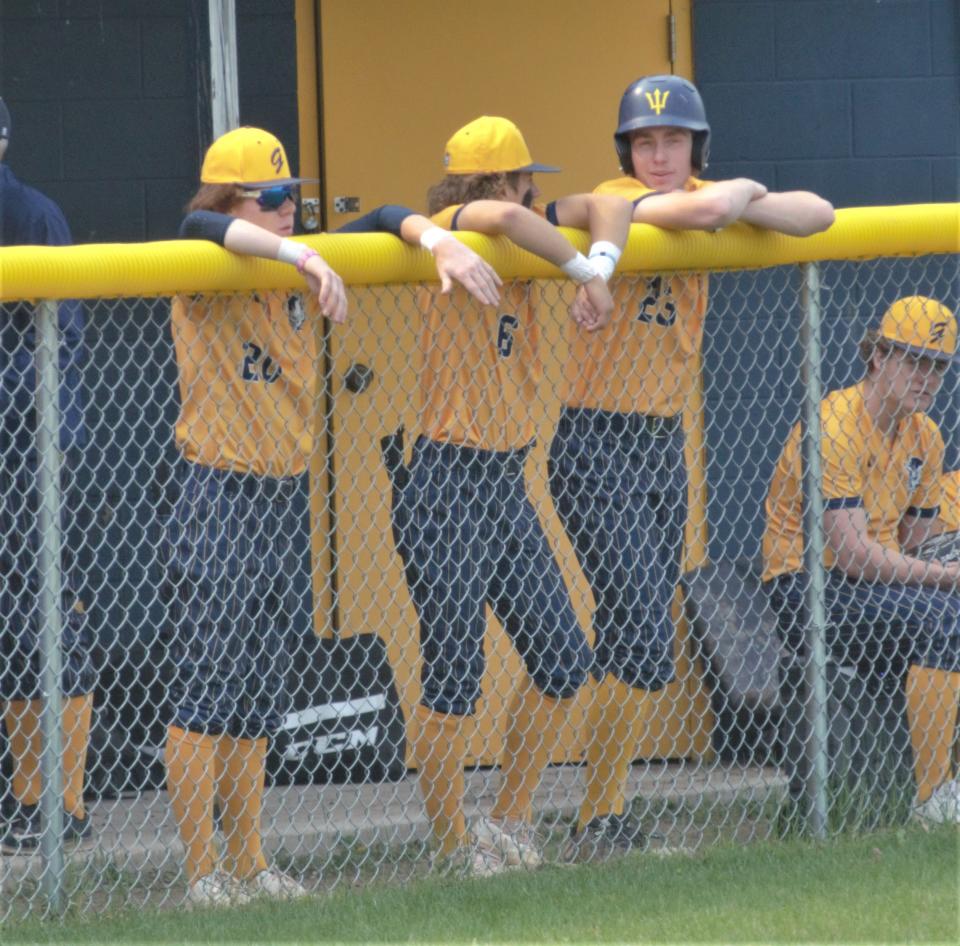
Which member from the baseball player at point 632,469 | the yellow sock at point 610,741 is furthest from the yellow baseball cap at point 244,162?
the yellow sock at point 610,741

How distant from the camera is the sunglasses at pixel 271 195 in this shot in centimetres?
416

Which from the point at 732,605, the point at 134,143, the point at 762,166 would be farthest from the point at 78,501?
the point at 762,166

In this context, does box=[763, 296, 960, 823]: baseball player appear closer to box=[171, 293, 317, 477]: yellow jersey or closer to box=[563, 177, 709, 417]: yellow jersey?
box=[563, 177, 709, 417]: yellow jersey

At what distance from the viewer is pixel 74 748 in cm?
431

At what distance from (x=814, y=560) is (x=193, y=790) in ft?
5.34

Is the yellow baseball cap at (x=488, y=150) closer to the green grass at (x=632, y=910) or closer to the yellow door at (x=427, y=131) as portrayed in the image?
the yellow door at (x=427, y=131)

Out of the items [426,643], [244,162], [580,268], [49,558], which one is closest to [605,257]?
[580,268]

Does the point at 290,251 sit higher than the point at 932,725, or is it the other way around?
the point at 290,251

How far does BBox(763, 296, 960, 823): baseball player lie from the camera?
469 cm

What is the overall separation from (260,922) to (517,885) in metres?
0.62

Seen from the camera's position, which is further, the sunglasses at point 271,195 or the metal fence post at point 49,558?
the sunglasses at point 271,195

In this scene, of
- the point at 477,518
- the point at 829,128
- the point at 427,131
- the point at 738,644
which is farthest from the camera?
the point at 829,128

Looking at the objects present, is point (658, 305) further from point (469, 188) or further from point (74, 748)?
point (74, 748)

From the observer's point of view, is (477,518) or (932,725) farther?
(932,725)
